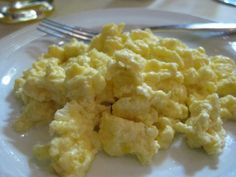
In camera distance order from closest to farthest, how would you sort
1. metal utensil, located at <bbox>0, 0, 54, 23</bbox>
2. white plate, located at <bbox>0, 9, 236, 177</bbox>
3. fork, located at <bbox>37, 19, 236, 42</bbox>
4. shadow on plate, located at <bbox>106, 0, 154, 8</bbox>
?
white plate, located at <bbox>0, 9, 236, 177</bbox> → fork, located at <bbox>37, 19, 236, 42</bbox> → metal utensil, located at <bbox>0, 0, 54, 23</bbox> → shadow on plate, located at <bbox>106, 0, 154, 8</bbox>

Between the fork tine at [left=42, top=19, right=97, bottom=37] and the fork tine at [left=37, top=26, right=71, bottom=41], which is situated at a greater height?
the fork tine at [left=42, top=19, right=97, bottom=37]

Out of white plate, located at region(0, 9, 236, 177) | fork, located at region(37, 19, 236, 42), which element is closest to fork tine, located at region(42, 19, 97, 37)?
fork, located at region(37, 19, 236, 42)

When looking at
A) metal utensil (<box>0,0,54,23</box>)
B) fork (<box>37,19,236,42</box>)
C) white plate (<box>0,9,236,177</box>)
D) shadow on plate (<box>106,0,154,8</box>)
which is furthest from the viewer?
shadow on plate (<box>106,0,154,8</box>)

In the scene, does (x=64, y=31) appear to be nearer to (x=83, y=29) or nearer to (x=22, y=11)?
(x=83, y=29)

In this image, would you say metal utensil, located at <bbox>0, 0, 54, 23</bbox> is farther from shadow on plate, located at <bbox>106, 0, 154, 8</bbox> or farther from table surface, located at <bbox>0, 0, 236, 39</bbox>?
shadow on plate, located at <bbox>106, 0, 154, 8</bbox>

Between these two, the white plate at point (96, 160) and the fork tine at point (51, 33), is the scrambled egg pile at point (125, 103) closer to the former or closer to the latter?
the white plate at point (96, 160)

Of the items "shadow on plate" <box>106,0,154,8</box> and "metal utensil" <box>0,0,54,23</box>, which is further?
"shadow on plate" <box>106,0,154,8</box>

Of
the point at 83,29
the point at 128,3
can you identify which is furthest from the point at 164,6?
the point at 83,29
